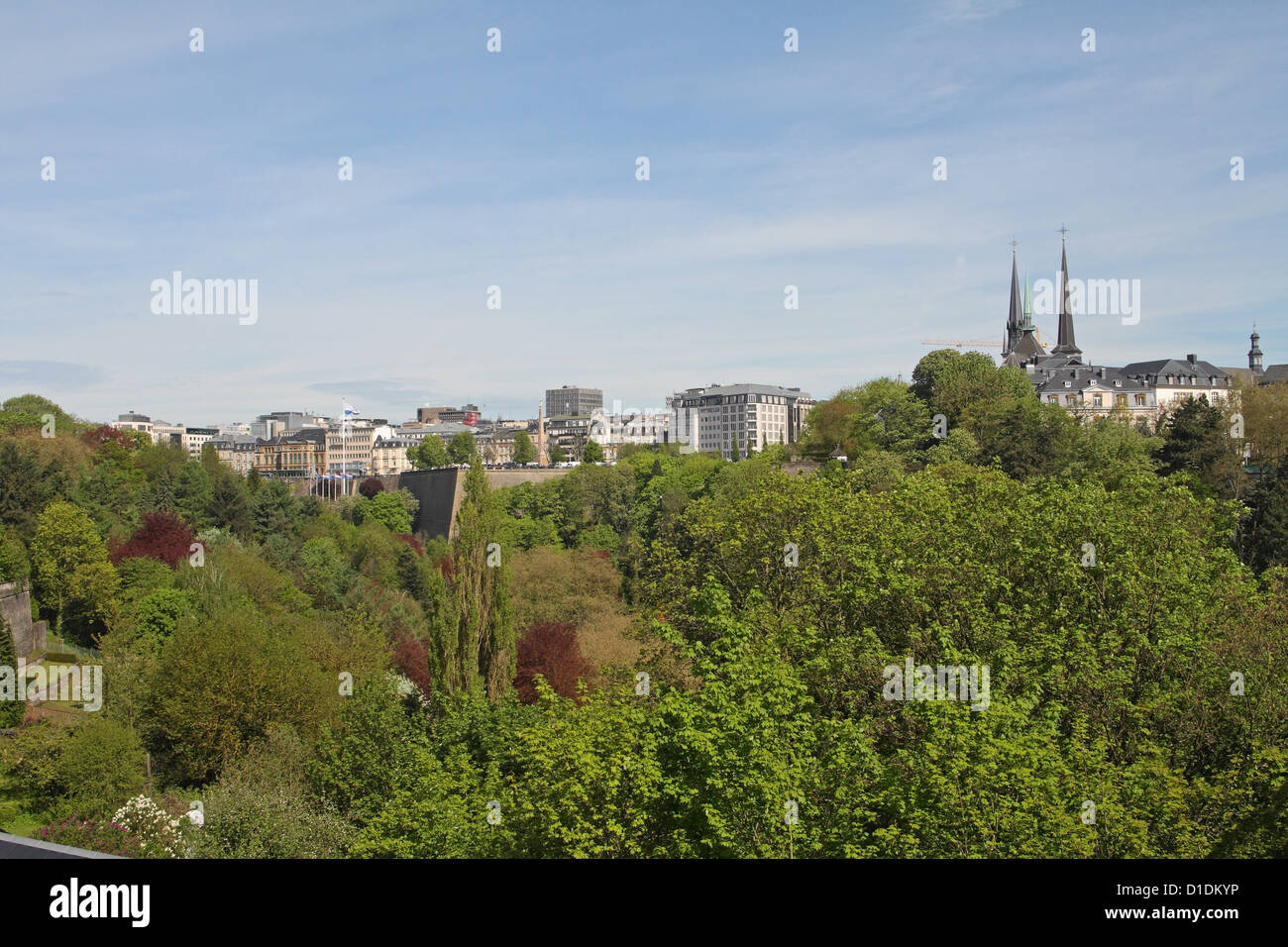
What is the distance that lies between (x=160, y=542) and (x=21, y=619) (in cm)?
1025

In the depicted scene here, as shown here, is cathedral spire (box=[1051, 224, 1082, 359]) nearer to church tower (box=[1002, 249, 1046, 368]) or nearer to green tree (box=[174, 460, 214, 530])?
church tower (box=[1002, 249, 1046, 368])

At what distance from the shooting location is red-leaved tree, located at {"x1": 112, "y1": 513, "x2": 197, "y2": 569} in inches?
2068

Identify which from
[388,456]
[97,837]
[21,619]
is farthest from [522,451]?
[97,837]

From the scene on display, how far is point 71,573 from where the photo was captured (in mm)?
48031

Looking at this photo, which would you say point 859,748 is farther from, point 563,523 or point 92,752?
point 563,523

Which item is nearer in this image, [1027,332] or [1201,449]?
[1201,449]

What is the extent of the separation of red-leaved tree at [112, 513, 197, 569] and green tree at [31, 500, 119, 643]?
2.98m

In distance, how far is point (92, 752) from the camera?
25531 millimetres

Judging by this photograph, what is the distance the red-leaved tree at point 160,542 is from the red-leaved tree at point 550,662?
72.2 feet

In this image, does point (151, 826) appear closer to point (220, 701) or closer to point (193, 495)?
point (220, 701)

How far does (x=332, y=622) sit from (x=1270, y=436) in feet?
155

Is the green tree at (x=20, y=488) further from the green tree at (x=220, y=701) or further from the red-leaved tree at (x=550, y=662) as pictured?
the red-leaved tree at (x=550, y=662)

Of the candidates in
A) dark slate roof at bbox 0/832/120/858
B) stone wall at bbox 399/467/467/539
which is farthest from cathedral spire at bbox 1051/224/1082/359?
dark slate roof at bbox 0/832/120/858
